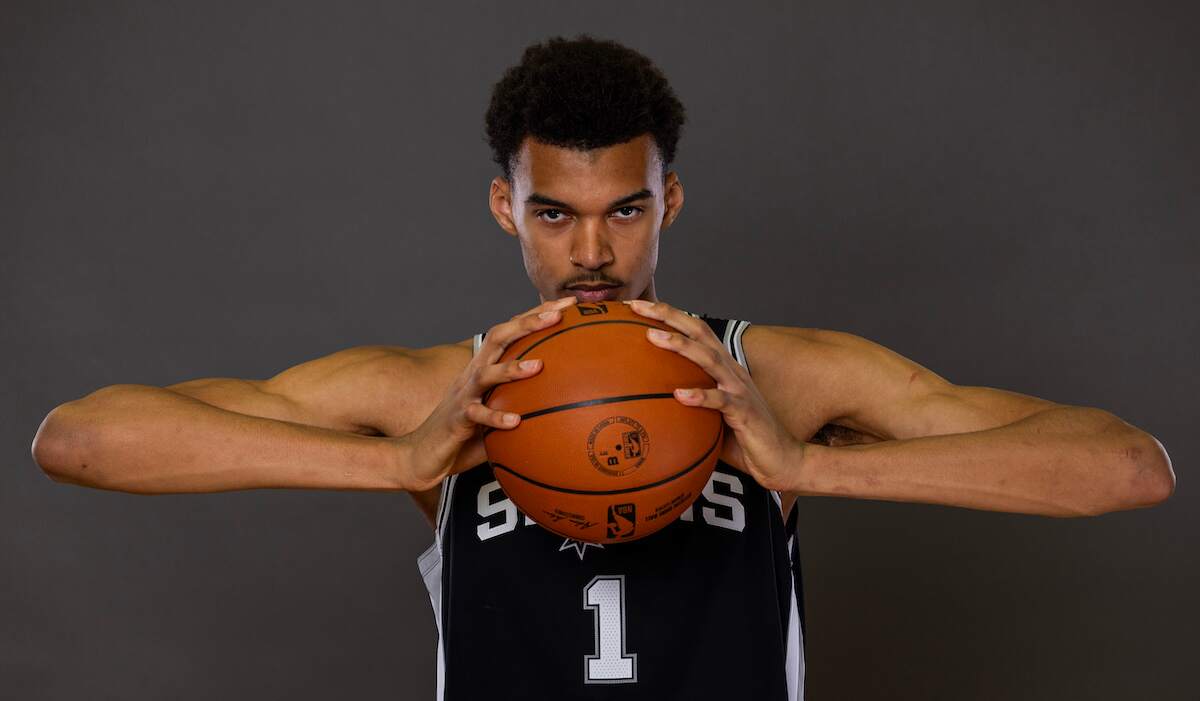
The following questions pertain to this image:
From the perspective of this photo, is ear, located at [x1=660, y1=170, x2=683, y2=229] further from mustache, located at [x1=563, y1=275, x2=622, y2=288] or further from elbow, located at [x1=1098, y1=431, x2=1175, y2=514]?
elbow, located at [x1=1098, y1=431, x2=1175, y2=514]

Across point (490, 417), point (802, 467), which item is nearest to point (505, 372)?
point (490, 417)

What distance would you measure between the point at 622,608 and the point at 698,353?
0.56 meters

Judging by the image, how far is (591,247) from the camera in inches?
84.2

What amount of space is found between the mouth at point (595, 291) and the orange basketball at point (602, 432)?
432 millimetres

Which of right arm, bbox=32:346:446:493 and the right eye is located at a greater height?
→ the right eye

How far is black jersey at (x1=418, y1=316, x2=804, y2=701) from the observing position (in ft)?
6.53

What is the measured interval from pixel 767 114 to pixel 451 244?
106 centimetres

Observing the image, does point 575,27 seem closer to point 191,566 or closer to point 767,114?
point 767,114

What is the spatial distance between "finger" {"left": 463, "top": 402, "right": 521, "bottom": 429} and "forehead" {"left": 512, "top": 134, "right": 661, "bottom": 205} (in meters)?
0.59

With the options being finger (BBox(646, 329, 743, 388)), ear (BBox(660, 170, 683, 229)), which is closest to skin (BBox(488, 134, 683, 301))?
ear (BBox(660, 170, 683, 229))

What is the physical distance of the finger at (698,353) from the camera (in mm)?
1688

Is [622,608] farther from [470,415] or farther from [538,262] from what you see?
[538,262]

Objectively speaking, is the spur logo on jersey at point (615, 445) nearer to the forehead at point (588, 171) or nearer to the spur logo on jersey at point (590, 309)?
the spur logo on jersey at point (590, 309)

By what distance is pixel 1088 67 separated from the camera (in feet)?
11.6
